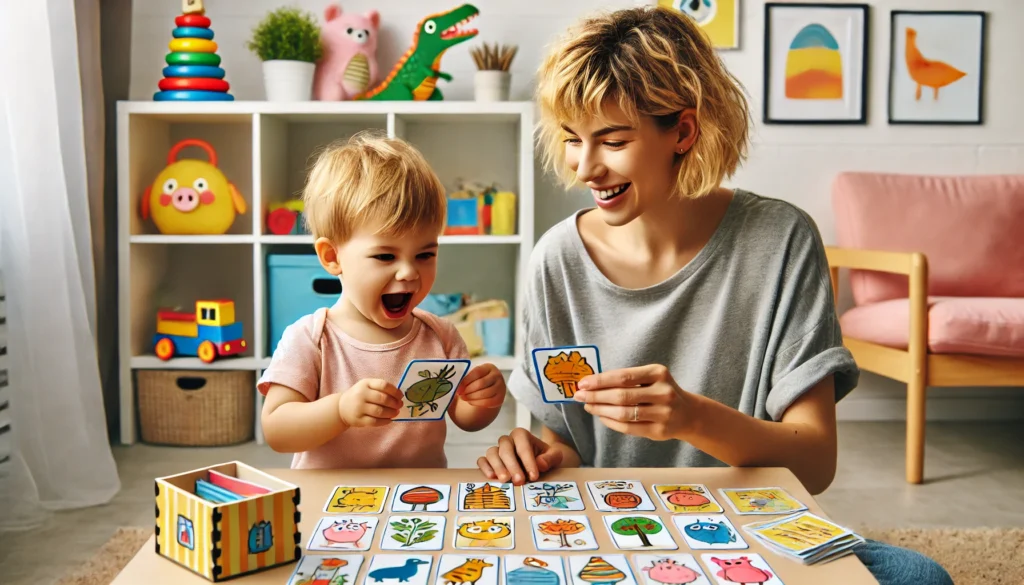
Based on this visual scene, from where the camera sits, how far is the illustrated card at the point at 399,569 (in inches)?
30.0

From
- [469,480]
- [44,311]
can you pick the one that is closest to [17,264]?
[44,311]

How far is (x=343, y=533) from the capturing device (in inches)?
34.1

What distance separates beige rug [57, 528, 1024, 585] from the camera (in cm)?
191

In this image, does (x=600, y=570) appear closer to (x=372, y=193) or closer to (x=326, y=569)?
(x=326, y=569)

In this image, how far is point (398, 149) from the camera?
1.26 meters

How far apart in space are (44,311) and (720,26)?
2404 millimetres

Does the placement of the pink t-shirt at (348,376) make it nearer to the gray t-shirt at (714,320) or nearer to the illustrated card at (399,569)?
the gray t-shirt at (714,320)

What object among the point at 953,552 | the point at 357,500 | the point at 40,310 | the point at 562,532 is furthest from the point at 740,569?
the point at 40,310

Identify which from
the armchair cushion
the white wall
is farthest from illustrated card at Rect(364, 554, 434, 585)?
the white wall

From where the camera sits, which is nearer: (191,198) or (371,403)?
(371,403)

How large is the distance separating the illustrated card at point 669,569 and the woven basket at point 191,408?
8.06ft

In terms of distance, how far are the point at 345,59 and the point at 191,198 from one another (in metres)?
0.69

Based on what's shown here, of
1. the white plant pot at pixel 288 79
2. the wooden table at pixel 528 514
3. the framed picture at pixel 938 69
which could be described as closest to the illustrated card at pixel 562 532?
the wooden table at pixel 528 514

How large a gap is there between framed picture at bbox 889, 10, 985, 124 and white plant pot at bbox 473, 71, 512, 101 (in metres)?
1.44
